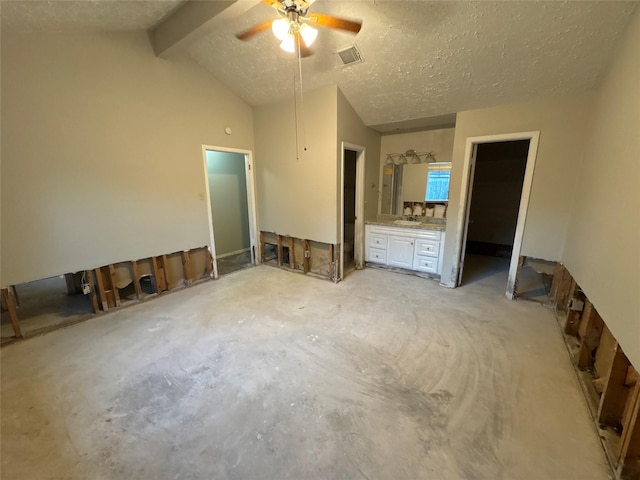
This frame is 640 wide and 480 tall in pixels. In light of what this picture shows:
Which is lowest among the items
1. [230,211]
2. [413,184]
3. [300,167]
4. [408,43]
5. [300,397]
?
[300,397]

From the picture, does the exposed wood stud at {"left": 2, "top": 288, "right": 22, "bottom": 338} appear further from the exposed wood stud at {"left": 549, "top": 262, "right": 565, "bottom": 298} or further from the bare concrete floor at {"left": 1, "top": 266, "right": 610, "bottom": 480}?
the exposed wood stud at {"left": 549, "top": 262, "right": 565, "bottom": 298}

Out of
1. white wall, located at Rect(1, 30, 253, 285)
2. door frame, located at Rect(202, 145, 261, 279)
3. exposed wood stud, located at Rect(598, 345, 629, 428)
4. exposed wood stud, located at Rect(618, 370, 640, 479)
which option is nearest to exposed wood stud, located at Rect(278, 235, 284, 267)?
door frame, located at Rect(202, 145, 261, 279)

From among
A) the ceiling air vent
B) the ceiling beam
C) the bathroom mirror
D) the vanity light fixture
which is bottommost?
the bathroom mirror

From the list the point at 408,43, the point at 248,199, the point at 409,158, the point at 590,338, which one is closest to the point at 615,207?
the point at 590,338

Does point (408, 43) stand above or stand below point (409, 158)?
above

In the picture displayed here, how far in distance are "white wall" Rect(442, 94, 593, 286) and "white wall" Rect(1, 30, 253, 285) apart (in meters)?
3.67

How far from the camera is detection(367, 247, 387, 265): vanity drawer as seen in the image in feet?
14.3

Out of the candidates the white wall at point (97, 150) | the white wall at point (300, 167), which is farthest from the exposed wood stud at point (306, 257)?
the white wall at point (97, 150)

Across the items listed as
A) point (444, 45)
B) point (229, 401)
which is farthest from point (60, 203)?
point (444, 45)

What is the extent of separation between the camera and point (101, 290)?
299cm

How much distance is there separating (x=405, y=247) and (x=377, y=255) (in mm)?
498

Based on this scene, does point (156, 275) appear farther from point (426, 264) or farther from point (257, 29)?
point (426, 264)

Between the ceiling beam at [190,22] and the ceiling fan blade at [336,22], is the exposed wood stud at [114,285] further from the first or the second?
the ceiling fan blade at [336,22]

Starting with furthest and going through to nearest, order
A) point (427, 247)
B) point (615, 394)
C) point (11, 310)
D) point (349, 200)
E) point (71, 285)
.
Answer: point (349, 200)
point (427, 247)
point (71, 285)
point (11, 310)
point (615, 394)
